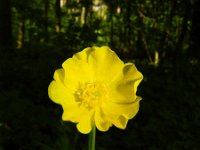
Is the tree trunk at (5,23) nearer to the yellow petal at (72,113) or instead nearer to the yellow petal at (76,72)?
the yellow petal at (76,72)

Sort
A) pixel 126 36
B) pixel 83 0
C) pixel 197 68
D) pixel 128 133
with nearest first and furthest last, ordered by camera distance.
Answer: pixel 128 133
pixel 197 68
pixel 83 0
pixel 126 36

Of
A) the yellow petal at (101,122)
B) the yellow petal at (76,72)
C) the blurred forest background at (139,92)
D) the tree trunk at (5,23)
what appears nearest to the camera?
the yellow petal at (101,122)

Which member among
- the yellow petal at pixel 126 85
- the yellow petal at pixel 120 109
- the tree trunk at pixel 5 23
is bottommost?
the tree trunk at pixel 5 23

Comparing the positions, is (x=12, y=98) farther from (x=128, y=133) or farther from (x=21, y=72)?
(x=21, y=72)

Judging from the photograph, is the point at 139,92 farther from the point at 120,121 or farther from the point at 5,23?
the point at 5,23

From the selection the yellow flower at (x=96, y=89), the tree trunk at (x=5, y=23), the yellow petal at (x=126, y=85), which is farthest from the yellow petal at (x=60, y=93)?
the tree trunk at (x=5, y=23)

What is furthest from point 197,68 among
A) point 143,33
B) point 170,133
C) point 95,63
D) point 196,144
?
point 95,63

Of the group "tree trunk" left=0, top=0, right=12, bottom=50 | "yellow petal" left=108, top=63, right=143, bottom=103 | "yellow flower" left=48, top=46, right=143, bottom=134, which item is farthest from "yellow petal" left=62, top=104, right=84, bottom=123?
"tree trunk" left=0, top=0, right=12, bottom=50
